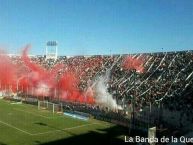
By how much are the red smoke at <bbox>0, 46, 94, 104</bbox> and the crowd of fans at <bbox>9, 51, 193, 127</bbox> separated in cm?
224

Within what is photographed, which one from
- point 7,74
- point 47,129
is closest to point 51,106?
point 47,129

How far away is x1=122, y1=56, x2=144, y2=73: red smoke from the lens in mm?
61922

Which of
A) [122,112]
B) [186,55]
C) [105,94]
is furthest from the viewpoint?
[186,55]

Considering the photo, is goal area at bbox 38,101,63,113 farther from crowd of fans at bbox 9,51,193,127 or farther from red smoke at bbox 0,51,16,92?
red smoke at bbox 0,51,16,92

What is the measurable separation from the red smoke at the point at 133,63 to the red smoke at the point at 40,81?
392 inches

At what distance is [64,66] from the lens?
78125mm

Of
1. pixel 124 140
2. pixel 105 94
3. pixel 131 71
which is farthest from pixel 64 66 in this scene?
pixel 124 140

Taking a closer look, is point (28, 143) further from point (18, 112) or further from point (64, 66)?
point (64, 66)

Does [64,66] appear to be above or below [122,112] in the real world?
above

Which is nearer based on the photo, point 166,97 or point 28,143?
point 28,143

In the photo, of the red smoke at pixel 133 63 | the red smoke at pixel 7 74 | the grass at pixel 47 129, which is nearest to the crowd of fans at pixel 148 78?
the red smoke at pixel 133 63

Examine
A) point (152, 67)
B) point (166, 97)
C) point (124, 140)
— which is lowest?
point (124, 140)

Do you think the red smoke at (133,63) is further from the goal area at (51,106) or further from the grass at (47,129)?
the grass at (47,129)

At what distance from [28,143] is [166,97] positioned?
21856 millimetres
